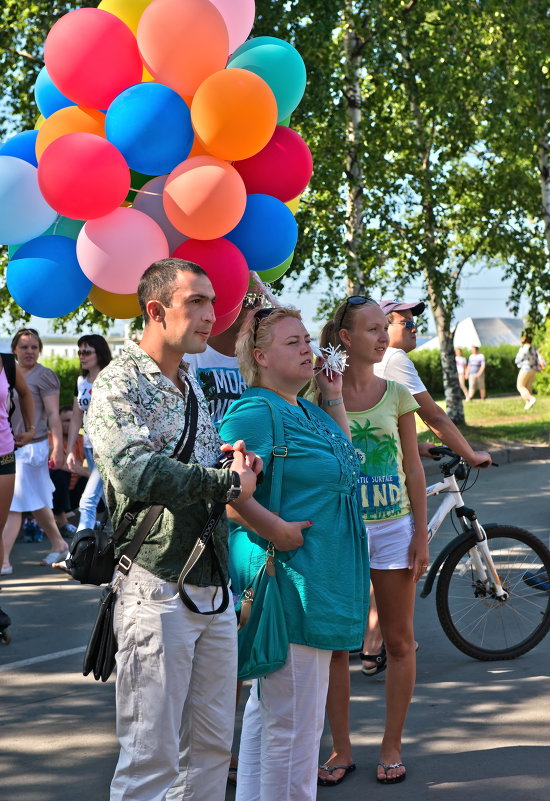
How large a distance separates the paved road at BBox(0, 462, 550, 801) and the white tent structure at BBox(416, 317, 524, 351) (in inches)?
1392

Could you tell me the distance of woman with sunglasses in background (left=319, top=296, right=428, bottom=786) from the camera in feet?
14.3

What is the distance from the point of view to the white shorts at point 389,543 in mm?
4445

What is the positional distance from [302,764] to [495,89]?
51.7ft

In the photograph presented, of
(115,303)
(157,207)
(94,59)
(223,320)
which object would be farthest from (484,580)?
(94,59)

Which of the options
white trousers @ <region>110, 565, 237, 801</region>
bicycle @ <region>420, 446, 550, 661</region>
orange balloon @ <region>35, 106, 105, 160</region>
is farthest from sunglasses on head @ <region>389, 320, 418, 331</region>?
white trousers @ <region>110, 565, 237, 801</region>

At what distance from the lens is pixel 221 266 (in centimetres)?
415

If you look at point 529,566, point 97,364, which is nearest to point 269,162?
point 529,566

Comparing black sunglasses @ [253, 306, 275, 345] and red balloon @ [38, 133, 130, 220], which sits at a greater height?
red balloon @ [38, 133, 130, 220]

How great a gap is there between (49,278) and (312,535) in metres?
1.56

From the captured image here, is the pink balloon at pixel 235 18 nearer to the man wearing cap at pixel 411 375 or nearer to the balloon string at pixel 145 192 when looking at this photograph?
the balloon string at pixel 145 192

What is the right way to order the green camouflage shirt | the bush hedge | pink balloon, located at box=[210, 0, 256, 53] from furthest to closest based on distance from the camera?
1. the bush hedge
2. pink balloon, located at box=[210, 0, 256, 53]
3. the green camouflage shirt

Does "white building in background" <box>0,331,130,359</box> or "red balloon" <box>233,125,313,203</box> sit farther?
"white building in background" <box>0,331,130,359</box>

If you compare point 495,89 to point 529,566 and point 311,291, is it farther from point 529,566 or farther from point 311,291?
point 529,566

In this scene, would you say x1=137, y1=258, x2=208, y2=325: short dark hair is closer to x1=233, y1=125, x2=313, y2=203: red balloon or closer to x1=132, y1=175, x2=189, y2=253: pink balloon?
x1=132, y1=175, x2=189, y2=253: pink balloon
